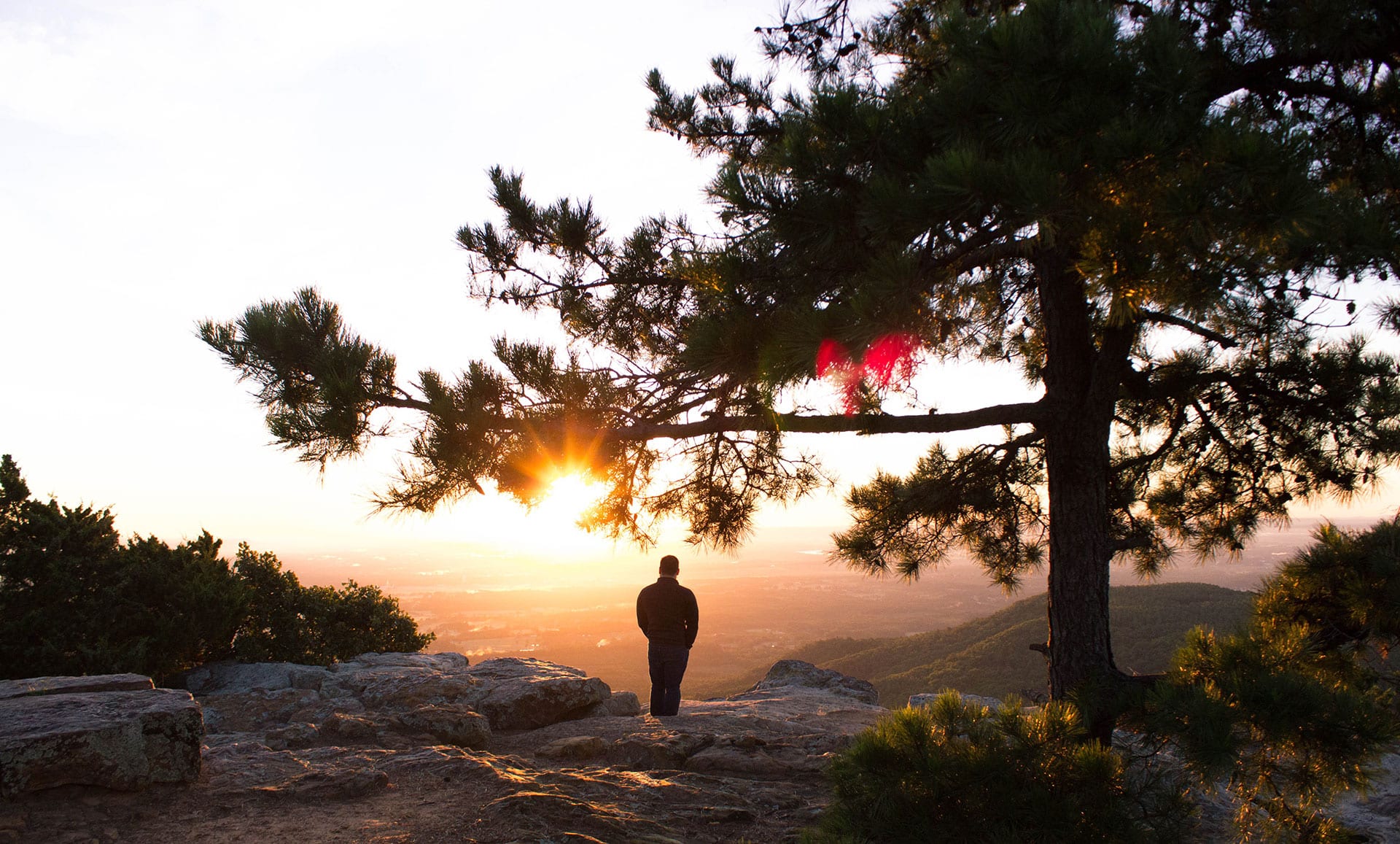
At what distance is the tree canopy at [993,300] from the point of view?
115 inches

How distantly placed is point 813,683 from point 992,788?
9030 mm

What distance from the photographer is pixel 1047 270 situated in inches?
206

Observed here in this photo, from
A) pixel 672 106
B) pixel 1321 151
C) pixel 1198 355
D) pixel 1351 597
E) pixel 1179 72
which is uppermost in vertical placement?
pixel 672 106

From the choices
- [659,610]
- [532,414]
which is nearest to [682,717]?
[659,610]

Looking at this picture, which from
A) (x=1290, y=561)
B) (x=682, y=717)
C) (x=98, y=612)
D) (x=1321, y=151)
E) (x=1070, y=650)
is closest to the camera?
(x=1321, y=151)

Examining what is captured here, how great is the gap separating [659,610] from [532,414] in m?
3.95

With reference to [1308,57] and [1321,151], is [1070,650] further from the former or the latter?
[1308,57]

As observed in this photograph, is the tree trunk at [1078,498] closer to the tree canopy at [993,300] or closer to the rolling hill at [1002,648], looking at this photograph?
the tree canopy at [993,300]

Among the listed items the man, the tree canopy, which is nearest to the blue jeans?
the man

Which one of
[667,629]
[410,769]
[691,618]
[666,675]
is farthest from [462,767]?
[691,618]

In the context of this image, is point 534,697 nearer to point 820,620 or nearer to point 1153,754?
point 1153,754

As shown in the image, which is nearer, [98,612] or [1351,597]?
[1351,597]

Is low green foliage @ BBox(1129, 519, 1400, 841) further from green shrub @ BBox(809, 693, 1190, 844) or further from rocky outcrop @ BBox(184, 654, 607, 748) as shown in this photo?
rocky outcrop @ BBox(184, 654, 607, 748)

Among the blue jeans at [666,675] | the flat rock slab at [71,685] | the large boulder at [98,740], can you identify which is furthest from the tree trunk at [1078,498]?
the flat rock slab at [71,685]
